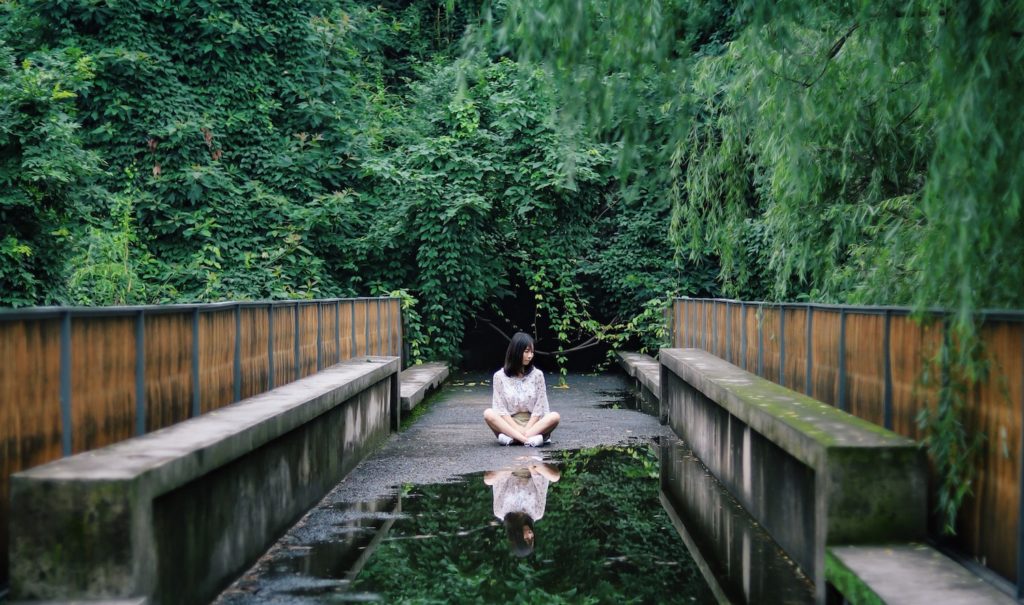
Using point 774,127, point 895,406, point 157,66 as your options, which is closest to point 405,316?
point 157,66

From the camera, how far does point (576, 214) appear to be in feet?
86.0

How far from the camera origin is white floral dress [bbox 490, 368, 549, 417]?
13734mm

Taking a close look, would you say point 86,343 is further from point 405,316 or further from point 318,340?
point 405,316

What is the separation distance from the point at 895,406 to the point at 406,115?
22.9 metres

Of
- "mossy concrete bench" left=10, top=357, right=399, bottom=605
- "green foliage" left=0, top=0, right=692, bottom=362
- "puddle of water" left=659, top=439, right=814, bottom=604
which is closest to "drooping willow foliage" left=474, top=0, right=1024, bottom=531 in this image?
"puddle of water" left=659, top=439, right=814, bottom=604

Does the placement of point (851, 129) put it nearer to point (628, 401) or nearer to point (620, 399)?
point (628, 401)

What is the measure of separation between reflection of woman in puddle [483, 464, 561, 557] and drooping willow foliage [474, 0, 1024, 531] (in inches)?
113

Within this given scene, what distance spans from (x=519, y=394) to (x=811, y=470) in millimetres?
6734

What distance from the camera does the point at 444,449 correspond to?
45.4 feet

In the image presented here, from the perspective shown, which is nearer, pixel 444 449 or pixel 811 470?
pixel 811 470

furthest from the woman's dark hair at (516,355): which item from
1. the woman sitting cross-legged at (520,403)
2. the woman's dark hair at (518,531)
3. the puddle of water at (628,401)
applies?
the puddle of water at (628,401)

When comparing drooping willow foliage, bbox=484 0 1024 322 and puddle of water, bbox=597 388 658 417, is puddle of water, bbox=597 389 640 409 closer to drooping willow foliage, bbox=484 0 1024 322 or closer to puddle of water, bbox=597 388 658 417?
puddle of water, bbox=597 388 658 417

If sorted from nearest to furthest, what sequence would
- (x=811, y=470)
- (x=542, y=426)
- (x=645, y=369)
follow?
(x=811, y=470)
(x=542, y=426)
(x=645, y=369)

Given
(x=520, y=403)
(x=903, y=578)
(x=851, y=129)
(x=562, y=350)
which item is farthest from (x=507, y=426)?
(x=562, y=350)
